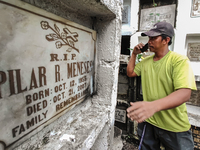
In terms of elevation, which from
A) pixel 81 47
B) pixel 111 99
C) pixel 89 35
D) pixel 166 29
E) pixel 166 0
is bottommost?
pixel 111 99

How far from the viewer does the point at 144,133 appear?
4.72 ft

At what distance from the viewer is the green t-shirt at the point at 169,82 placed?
1020 mm

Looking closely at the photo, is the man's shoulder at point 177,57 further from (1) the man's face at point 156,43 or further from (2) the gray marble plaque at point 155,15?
(2) the gray marble plaque at point 155,15

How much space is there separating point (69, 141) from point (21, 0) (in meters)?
0.79

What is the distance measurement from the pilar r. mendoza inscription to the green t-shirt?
0.90 meters

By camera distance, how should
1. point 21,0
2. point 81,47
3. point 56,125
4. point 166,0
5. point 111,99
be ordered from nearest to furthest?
point 21,0, point 56,125, point 81,47, point 111,99, point 166,0

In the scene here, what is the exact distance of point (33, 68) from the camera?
58 centimetres

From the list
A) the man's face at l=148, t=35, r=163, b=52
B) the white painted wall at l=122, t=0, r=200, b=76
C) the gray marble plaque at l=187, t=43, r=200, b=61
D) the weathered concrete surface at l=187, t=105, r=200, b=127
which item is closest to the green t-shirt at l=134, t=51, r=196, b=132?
the man's face at l=148, t=35, r=163, b=52

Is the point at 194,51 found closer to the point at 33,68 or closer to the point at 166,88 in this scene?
the point at 166,88

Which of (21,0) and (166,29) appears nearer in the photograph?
(21,0)

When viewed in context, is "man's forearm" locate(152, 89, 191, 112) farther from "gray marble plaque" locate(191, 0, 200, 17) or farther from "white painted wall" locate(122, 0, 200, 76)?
"gray marble plaque" locate(191, 0, 200, 17)

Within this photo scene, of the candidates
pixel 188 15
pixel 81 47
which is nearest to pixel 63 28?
pixel 81 47

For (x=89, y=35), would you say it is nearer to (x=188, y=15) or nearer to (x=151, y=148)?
(x=151, y=148)

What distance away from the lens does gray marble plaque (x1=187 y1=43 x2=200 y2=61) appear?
2.19 m
